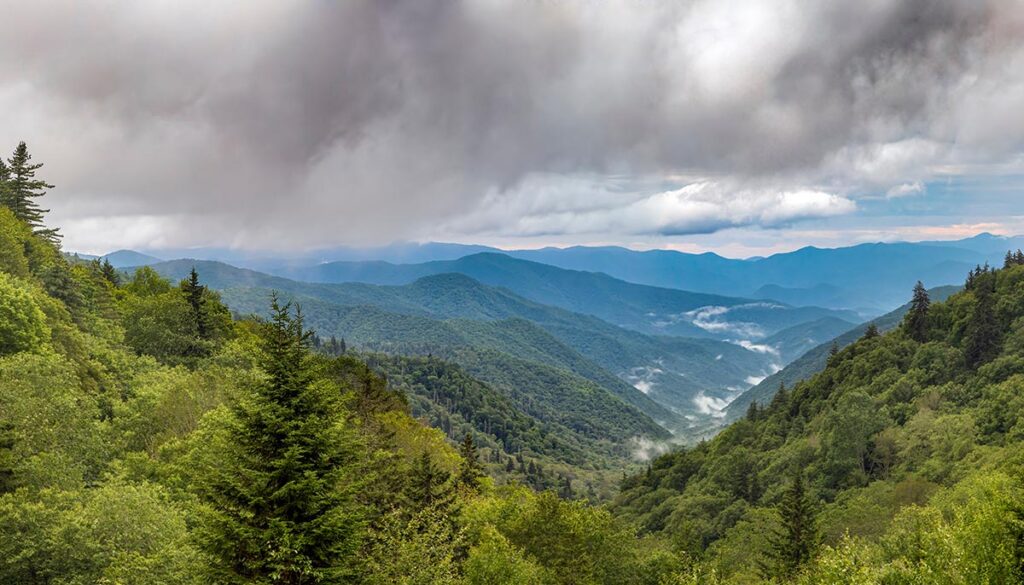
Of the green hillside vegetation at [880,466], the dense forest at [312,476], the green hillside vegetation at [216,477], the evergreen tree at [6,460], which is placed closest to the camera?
the green hillside vegetation at [216,477]

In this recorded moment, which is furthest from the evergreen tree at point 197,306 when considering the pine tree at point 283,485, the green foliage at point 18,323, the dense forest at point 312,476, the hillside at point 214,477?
the pine tree at point 283,485

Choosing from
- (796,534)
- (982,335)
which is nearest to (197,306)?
(796,534)

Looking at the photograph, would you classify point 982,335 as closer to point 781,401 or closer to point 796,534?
point 781,401

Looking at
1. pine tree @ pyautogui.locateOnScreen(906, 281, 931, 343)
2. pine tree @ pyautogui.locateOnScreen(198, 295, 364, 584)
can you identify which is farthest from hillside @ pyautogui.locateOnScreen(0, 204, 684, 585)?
pine tree @ pyautogui.locateOnScreen(906, 281, 931, 343)

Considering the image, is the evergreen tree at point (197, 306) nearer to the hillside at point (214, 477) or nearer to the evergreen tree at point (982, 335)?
the hillside at point (214, 477)

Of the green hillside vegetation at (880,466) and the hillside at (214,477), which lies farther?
the green hillside vegetation at (880,466)

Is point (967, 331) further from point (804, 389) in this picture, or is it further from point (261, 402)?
point (261, 402)
